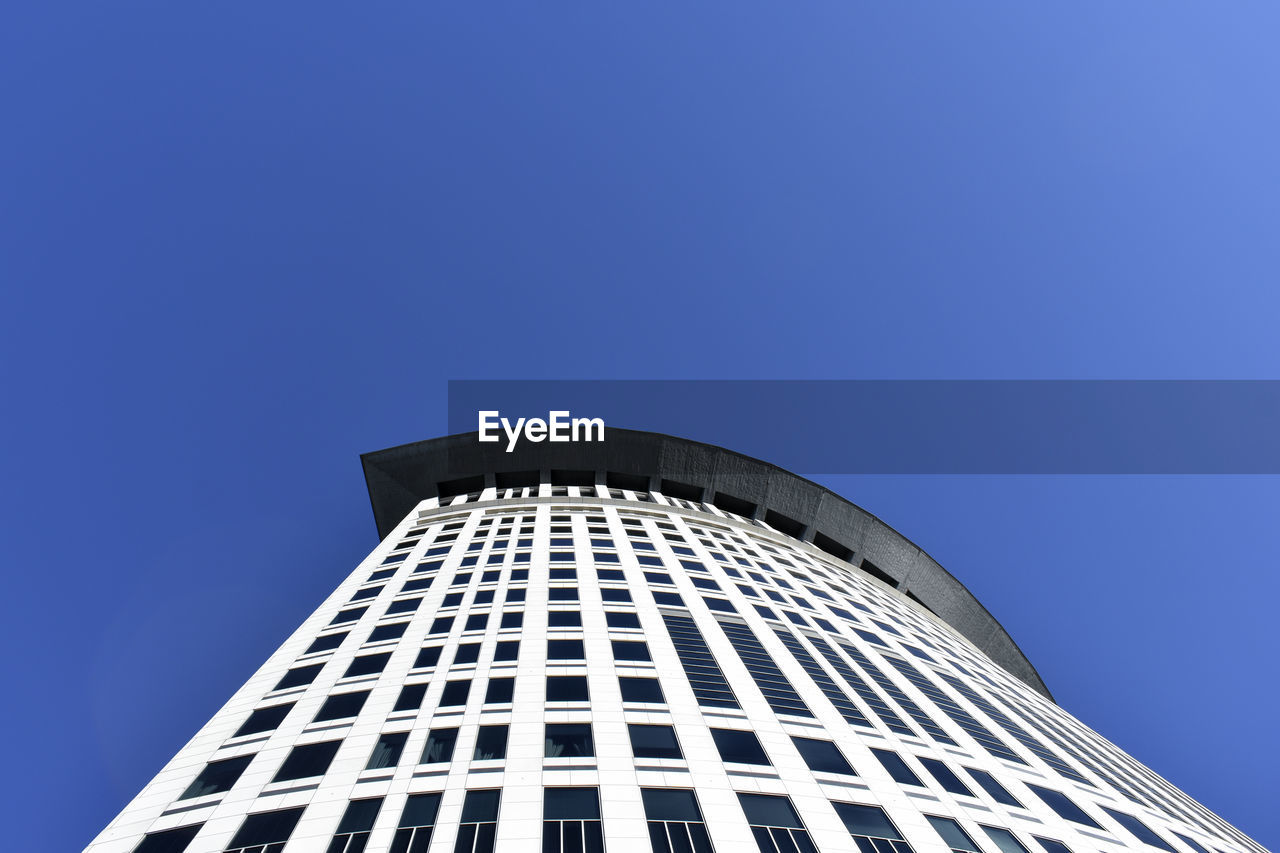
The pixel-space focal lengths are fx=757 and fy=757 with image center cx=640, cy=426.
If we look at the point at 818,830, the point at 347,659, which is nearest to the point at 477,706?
the point at 347,659

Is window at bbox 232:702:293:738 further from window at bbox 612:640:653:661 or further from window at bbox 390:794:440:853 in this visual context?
window at bbox 612:640:653:661

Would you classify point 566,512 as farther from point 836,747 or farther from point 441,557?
point 836,747

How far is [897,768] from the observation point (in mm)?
21594

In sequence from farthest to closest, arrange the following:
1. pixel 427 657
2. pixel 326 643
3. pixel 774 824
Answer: pixel 326 643 < pixel 427 657 < pixel 774 824

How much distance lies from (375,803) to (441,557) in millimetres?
21136

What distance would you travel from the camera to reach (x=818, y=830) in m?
17.6

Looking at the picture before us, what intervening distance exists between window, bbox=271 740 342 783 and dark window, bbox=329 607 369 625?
10.4 meters

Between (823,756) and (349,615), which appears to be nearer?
(823,756)

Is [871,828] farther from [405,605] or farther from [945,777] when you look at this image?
[405,605]

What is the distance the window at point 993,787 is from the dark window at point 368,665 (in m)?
19.2

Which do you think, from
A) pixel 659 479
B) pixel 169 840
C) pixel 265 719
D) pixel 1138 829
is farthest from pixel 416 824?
pixel 659 479

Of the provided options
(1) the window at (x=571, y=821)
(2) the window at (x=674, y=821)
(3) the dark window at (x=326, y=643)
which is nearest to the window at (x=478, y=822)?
(1) the window at (x=571, y=821)

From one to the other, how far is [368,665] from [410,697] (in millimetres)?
3548

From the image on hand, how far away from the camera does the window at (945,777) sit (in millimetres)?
21281
